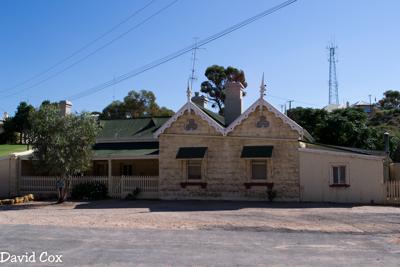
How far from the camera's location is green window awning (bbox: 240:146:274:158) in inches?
927

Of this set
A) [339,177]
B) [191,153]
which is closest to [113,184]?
[191,153]

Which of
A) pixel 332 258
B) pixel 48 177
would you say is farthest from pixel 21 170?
pixel 332 258

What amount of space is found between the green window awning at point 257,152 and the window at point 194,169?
282 cm

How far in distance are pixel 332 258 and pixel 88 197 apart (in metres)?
18.9

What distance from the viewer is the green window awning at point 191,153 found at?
24.8m

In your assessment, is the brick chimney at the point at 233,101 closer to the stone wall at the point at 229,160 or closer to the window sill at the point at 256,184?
the stone wall at the point at 229,160

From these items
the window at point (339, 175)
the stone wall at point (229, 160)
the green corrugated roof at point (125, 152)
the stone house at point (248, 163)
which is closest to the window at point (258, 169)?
the stone house at point (248, 163)

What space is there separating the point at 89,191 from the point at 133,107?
124ft

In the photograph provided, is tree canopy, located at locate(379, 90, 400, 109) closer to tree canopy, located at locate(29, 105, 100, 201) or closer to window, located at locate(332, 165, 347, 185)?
window, located at locate(332, 165, 347, 185)

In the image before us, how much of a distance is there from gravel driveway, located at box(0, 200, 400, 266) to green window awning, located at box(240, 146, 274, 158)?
275 cm

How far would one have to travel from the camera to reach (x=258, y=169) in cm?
2467

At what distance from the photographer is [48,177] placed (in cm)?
2808

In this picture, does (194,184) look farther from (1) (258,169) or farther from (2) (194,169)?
(1) (258,169)

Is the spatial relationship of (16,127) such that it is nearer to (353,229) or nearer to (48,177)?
(48,177)
